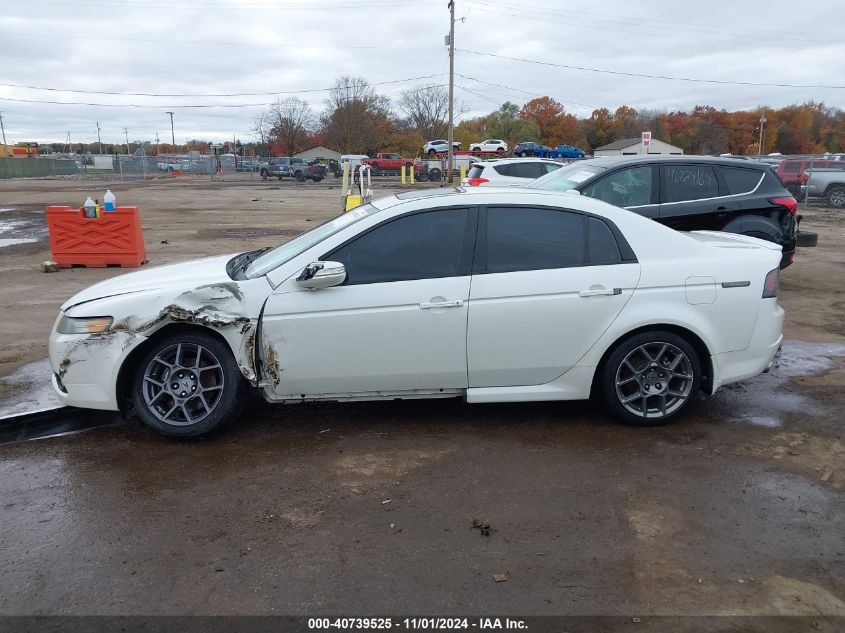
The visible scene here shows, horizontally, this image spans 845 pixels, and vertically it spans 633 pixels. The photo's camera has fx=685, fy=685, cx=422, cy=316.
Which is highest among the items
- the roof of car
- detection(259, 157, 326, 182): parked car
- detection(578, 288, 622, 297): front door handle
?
the roof of car

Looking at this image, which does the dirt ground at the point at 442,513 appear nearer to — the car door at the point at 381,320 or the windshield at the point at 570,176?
the car door at the point at 381,320

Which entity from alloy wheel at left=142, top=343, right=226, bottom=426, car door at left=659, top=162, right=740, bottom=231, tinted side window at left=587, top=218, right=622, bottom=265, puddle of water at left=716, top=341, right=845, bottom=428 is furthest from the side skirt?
car door at left=659, top=162, right=740, bottom=231

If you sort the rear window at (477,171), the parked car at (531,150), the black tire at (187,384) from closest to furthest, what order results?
the black tire at (187,384) → the rear window at (477,171) → the parked car at (531,150)

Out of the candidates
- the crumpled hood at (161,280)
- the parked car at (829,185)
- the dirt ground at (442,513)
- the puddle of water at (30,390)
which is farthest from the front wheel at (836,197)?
the puddle of water at (30,390)

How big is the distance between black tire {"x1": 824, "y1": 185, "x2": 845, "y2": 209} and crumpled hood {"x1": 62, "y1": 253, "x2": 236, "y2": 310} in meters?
25.1

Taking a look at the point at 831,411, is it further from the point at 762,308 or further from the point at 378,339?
the point at 378,339

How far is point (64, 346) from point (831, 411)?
5.42 meters

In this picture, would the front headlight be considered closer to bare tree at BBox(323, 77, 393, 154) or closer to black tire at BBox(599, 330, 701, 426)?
black tire at BBox(599, 330, 701, 426)

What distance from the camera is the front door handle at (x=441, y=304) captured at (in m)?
4.41

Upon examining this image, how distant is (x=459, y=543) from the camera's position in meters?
3.37

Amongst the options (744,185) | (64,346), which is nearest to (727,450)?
(64,346)

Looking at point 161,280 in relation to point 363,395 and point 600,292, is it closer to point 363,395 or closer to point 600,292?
point 363,395

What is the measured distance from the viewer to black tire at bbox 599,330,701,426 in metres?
4.64

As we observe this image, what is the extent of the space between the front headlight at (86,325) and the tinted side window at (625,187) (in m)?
5.57
